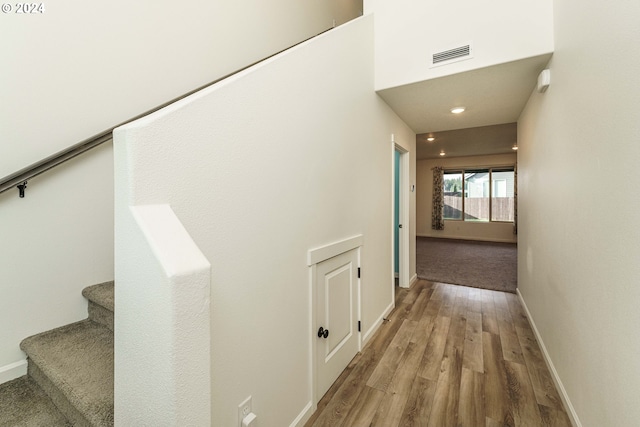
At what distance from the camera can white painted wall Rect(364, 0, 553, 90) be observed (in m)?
2.01

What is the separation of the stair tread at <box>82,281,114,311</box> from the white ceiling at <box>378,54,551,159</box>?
8.90 ft

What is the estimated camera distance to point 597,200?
1.31 m

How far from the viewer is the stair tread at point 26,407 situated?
106 cm

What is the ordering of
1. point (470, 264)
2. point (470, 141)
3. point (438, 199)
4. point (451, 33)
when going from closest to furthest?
point (451, 33) < point (470, 264) < point (470, 141) < point (438, 199)

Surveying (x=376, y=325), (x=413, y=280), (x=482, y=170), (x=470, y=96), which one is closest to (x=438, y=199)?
(x=482, y=170)

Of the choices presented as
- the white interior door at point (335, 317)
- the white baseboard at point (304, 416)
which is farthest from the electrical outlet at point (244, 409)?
the white interior door at point (335, 317)

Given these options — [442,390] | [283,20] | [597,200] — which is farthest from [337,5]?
[442,390]

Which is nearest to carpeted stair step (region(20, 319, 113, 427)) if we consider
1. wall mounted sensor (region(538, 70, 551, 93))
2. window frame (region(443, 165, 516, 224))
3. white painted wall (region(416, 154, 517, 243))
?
wall mounted sensor (region(538, 70, 551, 93))

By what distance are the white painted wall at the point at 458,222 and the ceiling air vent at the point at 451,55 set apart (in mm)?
7040

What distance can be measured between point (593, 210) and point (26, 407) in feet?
9.18

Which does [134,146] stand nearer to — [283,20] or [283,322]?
[283,322]

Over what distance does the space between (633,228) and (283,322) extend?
156 centimetres

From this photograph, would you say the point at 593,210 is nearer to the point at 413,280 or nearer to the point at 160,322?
the point at 160,322

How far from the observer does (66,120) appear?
1.46 metres
